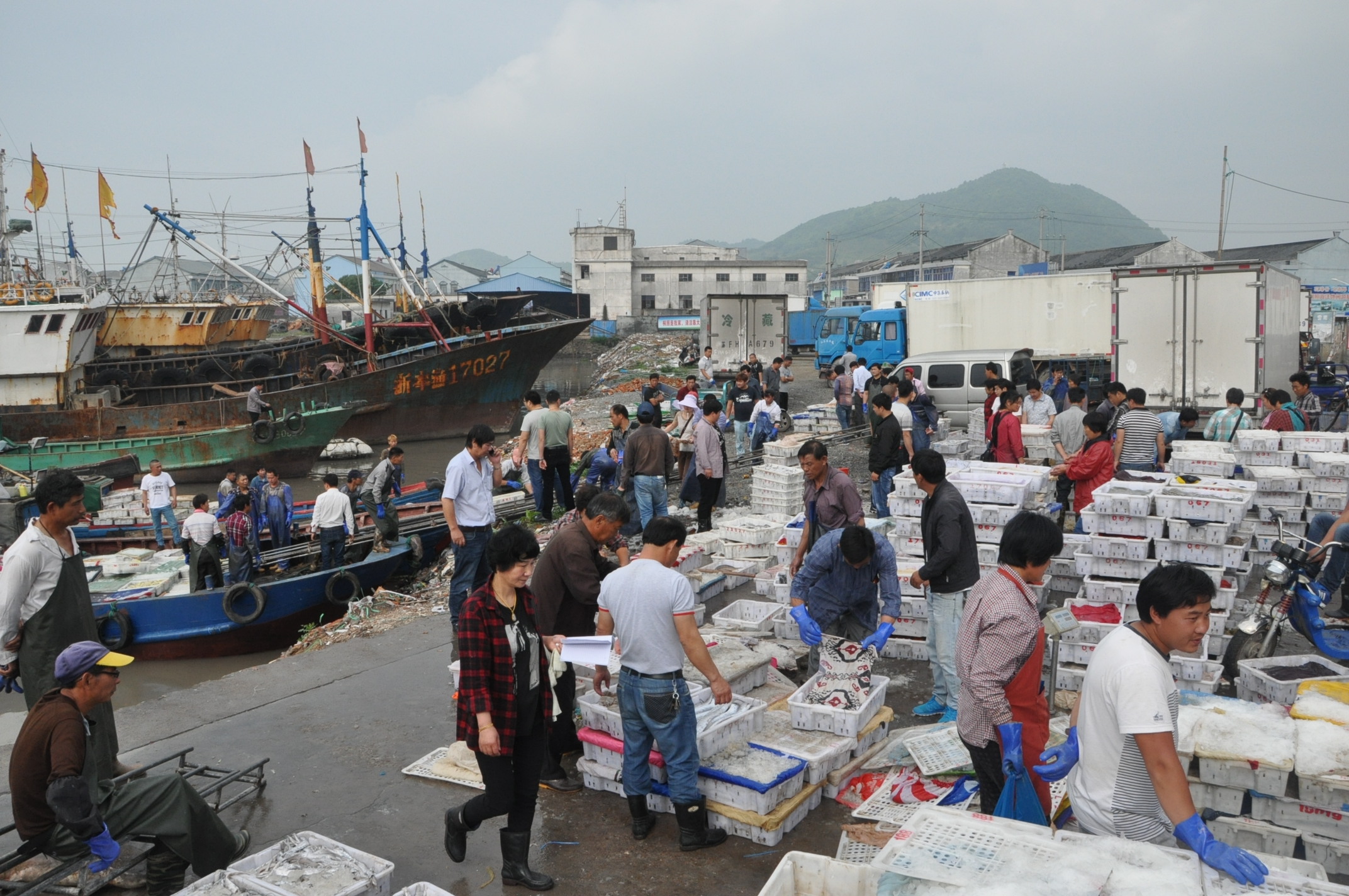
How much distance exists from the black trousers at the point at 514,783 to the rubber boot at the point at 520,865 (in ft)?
0.11

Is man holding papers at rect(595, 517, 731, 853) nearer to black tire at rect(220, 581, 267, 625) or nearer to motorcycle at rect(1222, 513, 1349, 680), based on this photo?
motorcycle at rect(1222, 513, 1349, 680)

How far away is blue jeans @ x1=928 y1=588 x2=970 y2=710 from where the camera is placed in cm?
553

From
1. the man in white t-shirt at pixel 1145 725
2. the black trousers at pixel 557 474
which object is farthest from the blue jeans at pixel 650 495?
the man in white t-shirt at pixel 1145 725

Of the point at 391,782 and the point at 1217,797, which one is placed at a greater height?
the point at 1217,797

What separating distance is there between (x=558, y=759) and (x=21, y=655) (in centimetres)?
275

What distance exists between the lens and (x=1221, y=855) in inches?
108

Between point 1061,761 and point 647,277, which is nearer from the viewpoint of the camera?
point 1061,761

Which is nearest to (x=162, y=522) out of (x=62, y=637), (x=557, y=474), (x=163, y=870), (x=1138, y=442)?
(x=557, y=474)

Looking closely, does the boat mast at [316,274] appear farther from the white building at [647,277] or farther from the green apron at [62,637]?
the white building at [647,277]

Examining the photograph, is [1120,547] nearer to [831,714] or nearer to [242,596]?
[831,714]

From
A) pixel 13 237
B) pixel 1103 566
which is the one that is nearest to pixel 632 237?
pixel 13 237

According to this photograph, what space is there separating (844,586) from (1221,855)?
3.13 m

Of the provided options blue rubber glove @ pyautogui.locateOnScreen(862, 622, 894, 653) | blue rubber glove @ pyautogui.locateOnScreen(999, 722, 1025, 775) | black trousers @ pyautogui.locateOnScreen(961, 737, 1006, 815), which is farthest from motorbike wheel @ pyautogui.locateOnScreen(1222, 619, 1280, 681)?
blue rubber glove @ pyautogui.locateOnScreen(999, 722, 1025, 775)

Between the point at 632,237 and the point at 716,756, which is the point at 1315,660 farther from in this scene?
the point at 632,237
